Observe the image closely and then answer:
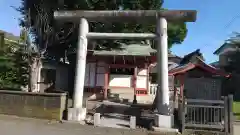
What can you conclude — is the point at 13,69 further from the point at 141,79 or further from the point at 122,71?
the point at 141,79

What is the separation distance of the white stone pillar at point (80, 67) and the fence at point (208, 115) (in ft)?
15.2

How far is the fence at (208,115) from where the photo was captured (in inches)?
381

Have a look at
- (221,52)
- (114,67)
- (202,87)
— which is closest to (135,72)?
(114,67)

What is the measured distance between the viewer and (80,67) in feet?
38.1

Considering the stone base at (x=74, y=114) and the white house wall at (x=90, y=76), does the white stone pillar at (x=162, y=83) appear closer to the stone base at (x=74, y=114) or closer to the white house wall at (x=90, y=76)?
the stone base at (x=74, y=114)

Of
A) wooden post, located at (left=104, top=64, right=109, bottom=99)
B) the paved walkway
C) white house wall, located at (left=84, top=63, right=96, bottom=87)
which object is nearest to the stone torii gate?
the paved walkway

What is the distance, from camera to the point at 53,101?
11.1 metres

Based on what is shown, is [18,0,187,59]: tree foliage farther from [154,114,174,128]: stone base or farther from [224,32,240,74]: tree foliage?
[224,32,240,74]: tree foliage

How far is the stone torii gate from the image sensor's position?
10.8 metres

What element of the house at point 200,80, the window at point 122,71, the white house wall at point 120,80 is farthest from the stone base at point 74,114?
the window at point 122,71

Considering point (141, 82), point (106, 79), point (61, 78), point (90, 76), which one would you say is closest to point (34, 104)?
point (106, 79)

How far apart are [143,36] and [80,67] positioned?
129 inches

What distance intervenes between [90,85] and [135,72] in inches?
152

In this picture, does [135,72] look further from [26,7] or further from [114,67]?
[26,7]
